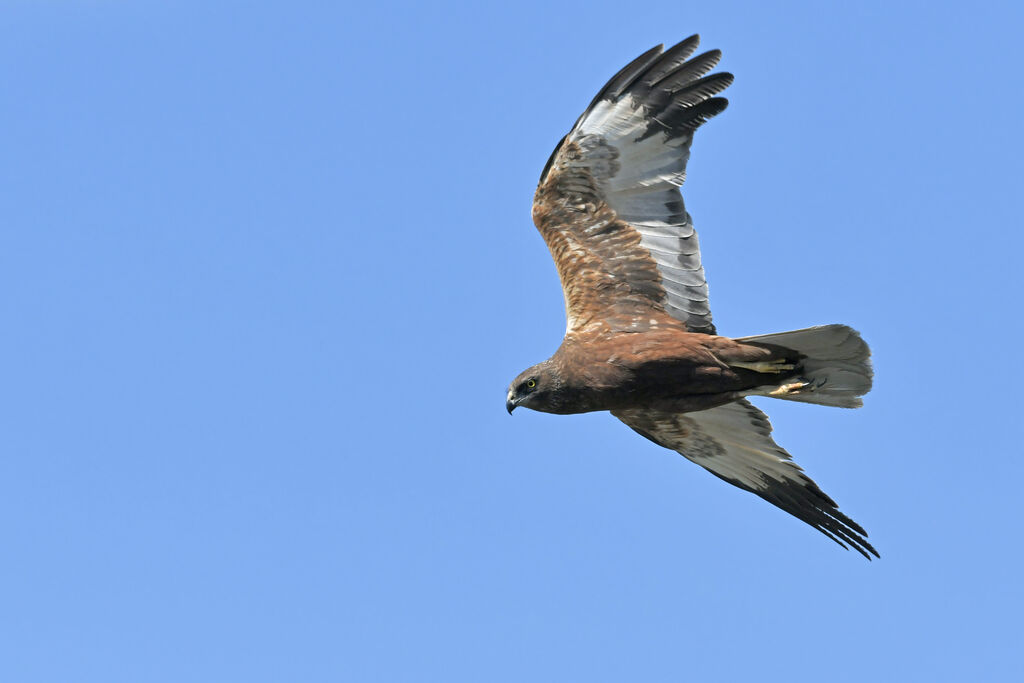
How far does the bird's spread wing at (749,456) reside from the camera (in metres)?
13.4

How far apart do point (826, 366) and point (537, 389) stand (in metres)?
2.46

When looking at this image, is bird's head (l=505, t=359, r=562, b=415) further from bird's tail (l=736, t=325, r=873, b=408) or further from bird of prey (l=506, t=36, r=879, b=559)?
bird's tail (l=736, t=325, r=873, b=408)

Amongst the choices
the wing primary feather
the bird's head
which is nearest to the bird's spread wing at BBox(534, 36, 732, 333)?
the wing primary feather

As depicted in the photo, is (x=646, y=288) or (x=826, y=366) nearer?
(x=826, y=366)

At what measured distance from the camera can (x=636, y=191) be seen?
12.5 m

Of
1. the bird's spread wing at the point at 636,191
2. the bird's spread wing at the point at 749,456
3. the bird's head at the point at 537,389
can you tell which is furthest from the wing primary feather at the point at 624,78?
the bird's spread wing at the point at 749,456

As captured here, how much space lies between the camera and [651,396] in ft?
39.8

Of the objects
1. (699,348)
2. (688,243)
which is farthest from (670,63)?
(699,348)

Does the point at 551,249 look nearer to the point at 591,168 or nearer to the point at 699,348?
the point at 591,168

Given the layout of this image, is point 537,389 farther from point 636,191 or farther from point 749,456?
point 749,456

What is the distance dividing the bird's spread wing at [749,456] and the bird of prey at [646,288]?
0.21m

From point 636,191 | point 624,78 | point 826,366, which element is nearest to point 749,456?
point 826,366

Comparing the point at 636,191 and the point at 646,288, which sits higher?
the point at 636,191

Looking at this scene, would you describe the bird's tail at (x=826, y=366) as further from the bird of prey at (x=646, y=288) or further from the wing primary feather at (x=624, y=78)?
the wing primary feather at (x=624, y=78)
